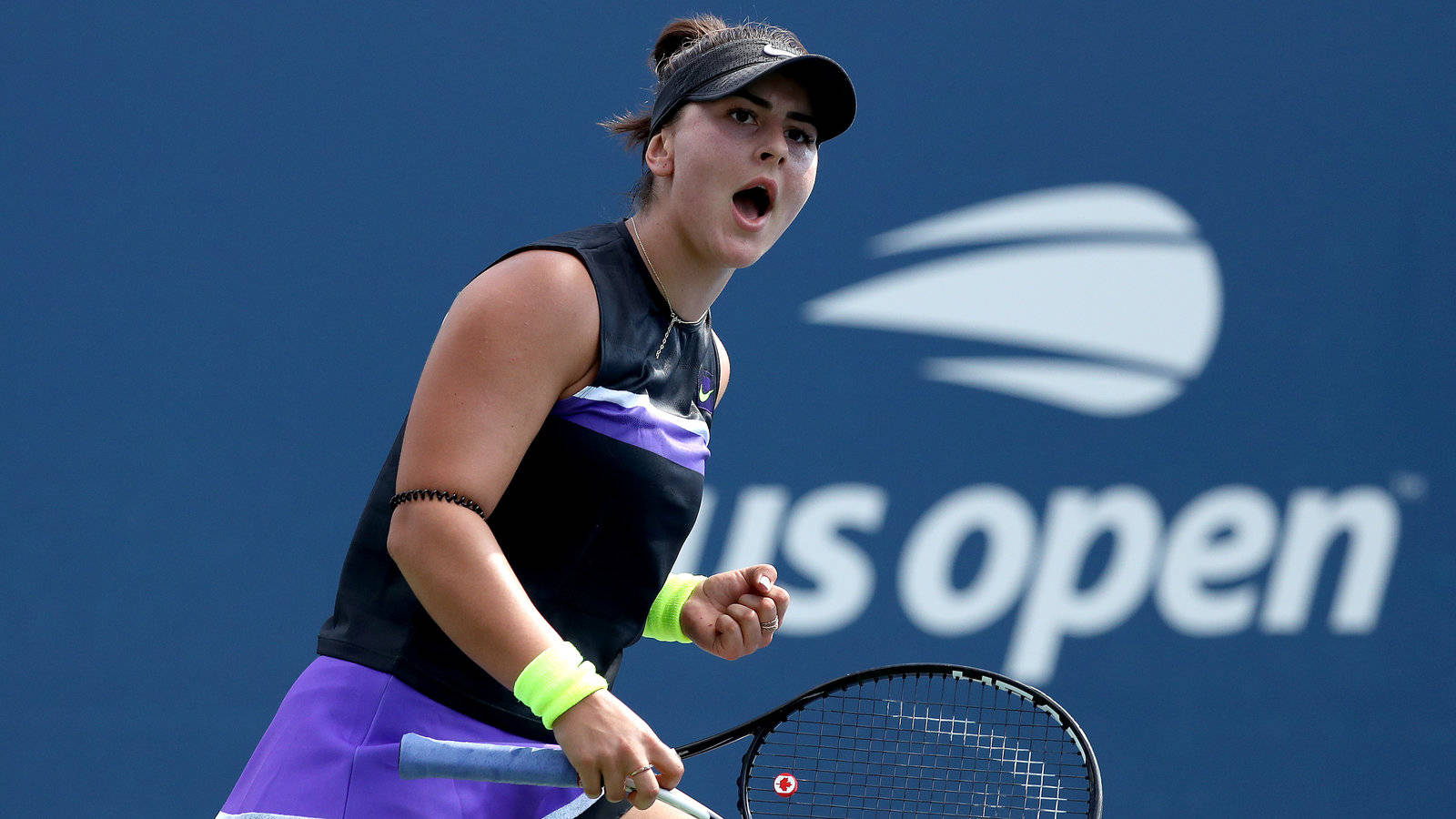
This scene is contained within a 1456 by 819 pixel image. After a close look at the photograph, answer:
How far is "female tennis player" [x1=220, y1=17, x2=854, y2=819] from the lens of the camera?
1258 millimetres

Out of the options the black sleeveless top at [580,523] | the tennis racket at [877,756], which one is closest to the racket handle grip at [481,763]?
the tennis racket at [877,756]

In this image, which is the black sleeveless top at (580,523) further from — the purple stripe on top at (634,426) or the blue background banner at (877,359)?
the blue background banner at (877,359)

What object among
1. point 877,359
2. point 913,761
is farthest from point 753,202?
point 877,359

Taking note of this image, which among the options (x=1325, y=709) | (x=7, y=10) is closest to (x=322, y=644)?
(x=7, y=10)

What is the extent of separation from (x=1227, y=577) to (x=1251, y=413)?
0.45 meters

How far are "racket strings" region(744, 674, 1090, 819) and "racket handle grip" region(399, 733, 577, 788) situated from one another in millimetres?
603

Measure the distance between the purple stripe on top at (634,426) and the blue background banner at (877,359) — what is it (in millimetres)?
2058

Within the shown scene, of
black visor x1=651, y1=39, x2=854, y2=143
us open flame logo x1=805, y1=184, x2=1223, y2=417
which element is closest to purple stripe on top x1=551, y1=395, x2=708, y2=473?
black visor x1=651, y1=39, x2=854, y2=143

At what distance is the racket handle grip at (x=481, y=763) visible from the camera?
4.29 ft

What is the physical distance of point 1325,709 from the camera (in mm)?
3680

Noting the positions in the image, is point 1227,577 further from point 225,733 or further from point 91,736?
point 91,736

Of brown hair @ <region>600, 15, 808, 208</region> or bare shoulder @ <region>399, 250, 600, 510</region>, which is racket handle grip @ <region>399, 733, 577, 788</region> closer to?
bare shoulder @ <region>399, 250, 600, 510</region>

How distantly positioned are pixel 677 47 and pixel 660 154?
207 mm

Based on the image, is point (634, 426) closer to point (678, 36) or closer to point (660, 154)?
point (660, 154)
